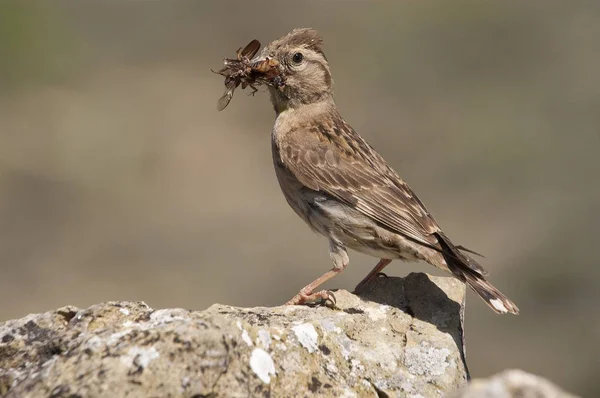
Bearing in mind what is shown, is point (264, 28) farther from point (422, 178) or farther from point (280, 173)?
point (280, 173)

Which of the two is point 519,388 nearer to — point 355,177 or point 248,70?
point 355,177

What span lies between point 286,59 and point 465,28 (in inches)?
631

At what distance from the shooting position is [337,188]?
7.86 meters

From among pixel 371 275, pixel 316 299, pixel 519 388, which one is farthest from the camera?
pixel 371 275

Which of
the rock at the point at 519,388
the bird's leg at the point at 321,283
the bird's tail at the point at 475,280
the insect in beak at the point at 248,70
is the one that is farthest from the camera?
the insect in beak at the point at 248,70

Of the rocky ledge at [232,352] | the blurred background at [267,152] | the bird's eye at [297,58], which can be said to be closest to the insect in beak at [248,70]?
the bird's eye at [297,58]

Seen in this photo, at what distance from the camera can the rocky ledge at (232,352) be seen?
14.8 ft

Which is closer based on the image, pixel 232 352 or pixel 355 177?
pixel 232 352

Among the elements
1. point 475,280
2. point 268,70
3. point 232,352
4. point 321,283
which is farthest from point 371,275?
point 232,352

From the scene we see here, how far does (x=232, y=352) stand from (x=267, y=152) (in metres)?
16.6

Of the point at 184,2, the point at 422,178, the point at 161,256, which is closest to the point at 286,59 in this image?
the point at 161,256

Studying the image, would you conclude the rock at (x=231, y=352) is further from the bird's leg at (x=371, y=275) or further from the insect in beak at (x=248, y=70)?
the insect in beak at (x=248, y=70)

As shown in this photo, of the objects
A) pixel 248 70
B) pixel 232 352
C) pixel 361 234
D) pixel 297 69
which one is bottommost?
pixel 232 352

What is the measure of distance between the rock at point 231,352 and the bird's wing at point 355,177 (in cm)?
109
